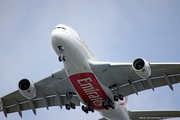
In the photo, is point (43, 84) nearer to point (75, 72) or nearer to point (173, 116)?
point (75, 72)

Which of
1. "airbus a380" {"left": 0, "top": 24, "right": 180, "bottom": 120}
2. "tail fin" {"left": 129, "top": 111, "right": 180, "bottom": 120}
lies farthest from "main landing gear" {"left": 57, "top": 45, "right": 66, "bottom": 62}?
"tail fin" {"left": 129, "top": 111, "right": 180, "bottom": 120}

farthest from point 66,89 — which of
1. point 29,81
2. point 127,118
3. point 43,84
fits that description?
point 127,118

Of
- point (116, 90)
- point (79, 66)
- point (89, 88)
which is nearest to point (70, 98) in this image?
point (89, 88)

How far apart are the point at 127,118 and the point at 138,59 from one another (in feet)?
23.8

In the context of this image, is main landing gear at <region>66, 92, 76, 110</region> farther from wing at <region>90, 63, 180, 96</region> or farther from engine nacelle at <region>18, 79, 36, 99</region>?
wing at <region>90, 63, 180, 96</region>

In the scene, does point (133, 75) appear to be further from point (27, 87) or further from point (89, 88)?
point (27, 87)

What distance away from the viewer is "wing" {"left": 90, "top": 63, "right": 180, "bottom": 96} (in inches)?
681

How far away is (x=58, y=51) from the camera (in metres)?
15.9

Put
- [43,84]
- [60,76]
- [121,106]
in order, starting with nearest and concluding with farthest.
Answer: [60,76] → [43,84] → [121,106]

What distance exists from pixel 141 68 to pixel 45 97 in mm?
9038

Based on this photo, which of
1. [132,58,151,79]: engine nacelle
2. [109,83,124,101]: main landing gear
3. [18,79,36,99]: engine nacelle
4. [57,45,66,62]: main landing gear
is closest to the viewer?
[57,45,66,62]: main landing gear

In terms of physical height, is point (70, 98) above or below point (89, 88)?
below

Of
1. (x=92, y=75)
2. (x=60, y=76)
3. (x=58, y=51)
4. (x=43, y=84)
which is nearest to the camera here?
(x=58, y=51)

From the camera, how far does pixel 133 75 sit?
730 inches
